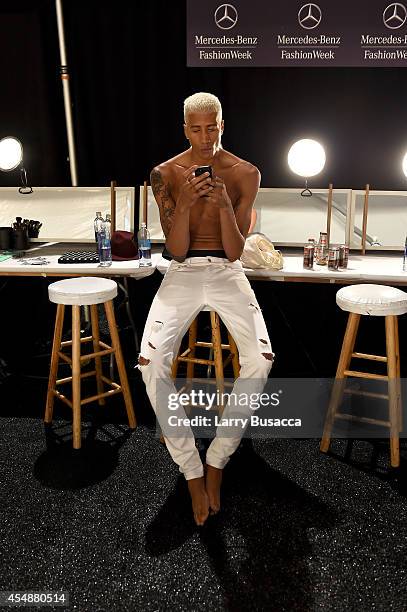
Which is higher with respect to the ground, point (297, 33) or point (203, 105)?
point (297, 33)

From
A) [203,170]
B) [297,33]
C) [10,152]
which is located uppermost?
[297,33]

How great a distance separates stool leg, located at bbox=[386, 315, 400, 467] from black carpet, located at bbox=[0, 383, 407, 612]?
3.6 inches

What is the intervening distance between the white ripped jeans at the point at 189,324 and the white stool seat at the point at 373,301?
45 cm

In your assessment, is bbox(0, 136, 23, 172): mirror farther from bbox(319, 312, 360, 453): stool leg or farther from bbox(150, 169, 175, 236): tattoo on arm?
bbox(319, 312, 360, 453): stool leg

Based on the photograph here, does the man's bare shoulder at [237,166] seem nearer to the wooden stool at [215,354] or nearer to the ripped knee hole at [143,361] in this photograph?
the wooden stool at [215,354]

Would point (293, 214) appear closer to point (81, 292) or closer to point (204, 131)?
point (204, 131)

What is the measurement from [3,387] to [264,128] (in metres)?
2.51

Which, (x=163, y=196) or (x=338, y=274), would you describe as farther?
(x=338, y=274)

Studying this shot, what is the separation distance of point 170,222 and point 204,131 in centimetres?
47

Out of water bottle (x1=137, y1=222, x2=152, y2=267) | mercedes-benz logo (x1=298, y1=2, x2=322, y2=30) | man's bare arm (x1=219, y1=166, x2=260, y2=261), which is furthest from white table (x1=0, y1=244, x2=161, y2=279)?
mercedes-benz logo (x1=298, y1=2, x2=322, y2=30)

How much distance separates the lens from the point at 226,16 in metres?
3.45

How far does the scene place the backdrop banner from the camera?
3381 mm

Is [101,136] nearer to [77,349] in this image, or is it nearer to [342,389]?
[77,349]

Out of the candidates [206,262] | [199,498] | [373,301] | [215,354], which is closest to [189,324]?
[215,354]
